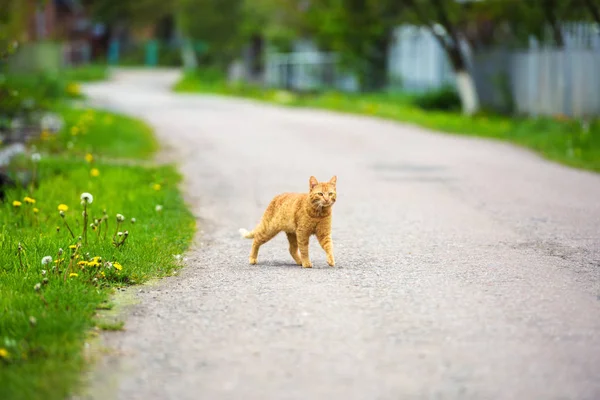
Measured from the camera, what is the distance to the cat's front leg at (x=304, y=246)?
27.7 feet

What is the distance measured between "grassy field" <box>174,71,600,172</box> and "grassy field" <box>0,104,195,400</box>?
673 cm

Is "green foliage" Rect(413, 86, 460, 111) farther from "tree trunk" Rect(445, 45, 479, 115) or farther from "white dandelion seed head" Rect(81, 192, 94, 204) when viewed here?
"white dandelion seed head" Rect(81, 192, 94, 204)

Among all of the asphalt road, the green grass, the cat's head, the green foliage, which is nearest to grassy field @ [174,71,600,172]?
the green foliage

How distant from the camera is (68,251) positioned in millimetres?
8867

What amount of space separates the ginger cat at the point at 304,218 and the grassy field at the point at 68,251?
2.87ft

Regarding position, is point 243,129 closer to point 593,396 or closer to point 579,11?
point 579,11

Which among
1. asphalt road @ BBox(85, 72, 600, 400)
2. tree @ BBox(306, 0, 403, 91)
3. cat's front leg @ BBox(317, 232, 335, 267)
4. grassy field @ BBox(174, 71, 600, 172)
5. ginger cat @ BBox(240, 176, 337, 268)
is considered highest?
tree @ BBox(306, 0, 403, 91)

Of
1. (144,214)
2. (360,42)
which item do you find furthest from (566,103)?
(144,214)

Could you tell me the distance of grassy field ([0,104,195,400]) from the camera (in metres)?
5.83

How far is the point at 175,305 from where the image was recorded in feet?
24.2

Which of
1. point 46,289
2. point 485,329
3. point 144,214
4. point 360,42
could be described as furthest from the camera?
point 360,42

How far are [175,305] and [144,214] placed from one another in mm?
4177

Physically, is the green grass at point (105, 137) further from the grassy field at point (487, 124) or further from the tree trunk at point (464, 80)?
the tree trunk at point (464, 80)

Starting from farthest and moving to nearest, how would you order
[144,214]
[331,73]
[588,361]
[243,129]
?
1. [331,73]
2. [243,129]
3. [144,214]
4. [588,361]
